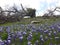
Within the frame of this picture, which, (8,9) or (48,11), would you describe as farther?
(48,11)

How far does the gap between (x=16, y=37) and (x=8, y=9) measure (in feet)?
29.9

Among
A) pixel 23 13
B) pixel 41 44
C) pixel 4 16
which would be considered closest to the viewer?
pixel 41 44

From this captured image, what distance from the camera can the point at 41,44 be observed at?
12.2ft

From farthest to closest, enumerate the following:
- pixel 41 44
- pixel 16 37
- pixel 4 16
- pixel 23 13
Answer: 1. pixel 23 13
2. pixel 4 16
3. pixel 16 37
4. pixel 41 44

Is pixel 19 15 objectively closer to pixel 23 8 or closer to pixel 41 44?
pixel 23 8

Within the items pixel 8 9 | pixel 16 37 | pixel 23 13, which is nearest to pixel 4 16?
pixel 8 9

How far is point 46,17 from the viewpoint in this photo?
15.2 meters

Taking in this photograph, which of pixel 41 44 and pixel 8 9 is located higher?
pixel 41 44

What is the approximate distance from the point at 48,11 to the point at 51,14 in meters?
0.36

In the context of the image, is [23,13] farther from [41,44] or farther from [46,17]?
[41,44]

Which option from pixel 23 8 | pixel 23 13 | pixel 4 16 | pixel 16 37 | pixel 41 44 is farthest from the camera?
pixel 23 8

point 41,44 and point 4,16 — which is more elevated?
point 41,44

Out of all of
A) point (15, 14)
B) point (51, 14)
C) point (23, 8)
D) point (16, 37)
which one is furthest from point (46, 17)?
point (16, 37)

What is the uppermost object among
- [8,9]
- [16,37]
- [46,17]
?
[16,37]
